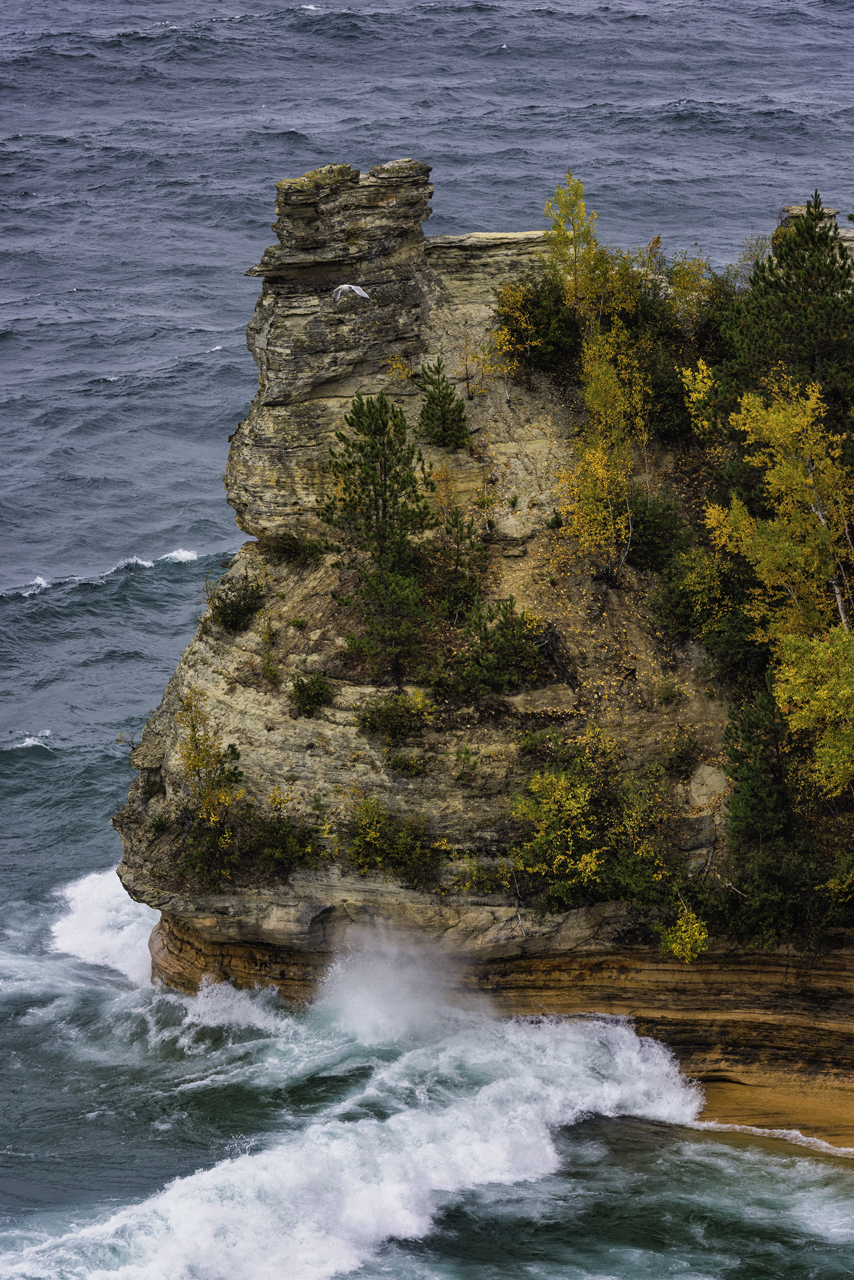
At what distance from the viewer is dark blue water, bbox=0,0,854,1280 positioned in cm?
2939

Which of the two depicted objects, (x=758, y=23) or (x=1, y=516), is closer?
(x=1, y=516)

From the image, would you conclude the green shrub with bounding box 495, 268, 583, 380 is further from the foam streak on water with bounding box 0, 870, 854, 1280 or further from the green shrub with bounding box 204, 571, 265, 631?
the foam streak on water with bounding box 0, 870, 854, 1280

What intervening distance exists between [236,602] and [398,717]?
24.9ft

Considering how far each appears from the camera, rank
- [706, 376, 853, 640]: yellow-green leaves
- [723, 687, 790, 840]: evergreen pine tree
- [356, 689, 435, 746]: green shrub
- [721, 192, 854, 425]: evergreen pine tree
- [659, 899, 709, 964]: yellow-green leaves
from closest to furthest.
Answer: [706, 376, 853, 640]: yellow-green leaves → [723, 687, 790, 840]: evergreen pine tree → [659, 899, 709, 964]: yellow-green leaves → [721, 192, 854, 425]: evergreen pine tree → [356, 689, 435, 746]: green shrub

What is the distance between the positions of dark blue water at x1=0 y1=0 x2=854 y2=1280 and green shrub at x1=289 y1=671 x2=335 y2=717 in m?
9.17

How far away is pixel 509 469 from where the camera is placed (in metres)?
39.1

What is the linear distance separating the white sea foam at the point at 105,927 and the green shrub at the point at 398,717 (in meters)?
15.5

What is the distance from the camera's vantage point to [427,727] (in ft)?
112

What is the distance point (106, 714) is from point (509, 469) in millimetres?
26481

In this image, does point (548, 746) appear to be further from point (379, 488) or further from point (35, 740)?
point (35, 740)

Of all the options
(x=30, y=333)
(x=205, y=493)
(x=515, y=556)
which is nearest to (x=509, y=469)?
(x=515, y=556)

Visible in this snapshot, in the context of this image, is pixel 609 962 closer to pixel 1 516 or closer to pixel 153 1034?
pixel 153 1034

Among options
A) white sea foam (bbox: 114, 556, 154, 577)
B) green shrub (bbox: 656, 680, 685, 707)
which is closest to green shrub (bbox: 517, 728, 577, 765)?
green shrub (bbox: 656, 680, 685, 707)

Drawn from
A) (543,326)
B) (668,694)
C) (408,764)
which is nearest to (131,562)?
(543,326)
